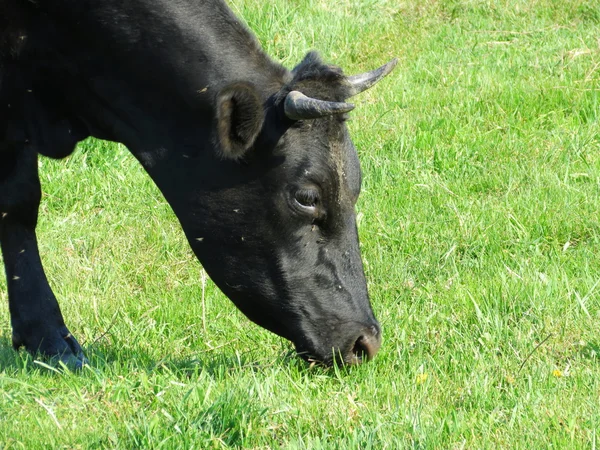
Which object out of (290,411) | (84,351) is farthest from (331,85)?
(84,351)

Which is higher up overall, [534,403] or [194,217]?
[194,217]

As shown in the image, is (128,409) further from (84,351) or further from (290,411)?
(84,351)

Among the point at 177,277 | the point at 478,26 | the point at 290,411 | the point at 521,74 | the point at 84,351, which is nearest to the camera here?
the point at 290,411

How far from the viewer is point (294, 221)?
4.48 metres

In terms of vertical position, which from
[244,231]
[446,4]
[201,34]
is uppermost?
[446,4]

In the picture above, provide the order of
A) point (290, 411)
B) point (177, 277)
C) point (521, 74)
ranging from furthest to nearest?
point (521, 74) → point (177, 277) → point (290, 411)

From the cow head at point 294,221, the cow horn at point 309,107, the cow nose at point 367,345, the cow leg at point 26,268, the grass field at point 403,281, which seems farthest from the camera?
the cow leg at point 26,268

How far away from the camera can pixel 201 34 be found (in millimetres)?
4527

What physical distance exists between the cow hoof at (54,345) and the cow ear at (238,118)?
1380 mm

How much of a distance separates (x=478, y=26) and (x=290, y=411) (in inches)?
294

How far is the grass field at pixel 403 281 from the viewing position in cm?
389

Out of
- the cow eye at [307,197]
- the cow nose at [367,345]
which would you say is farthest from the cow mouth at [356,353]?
the cow eye at [307,197]

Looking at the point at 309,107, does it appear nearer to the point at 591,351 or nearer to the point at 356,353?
the point at 356,353

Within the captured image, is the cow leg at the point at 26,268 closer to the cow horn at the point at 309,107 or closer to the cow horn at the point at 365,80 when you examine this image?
the cow horn at the point at 309,107
